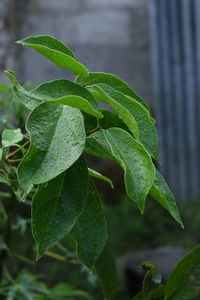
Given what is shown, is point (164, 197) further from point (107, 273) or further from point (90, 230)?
point (107, 273)

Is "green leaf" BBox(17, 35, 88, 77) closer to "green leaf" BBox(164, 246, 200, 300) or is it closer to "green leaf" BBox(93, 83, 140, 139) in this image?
"green leaf" BBox(93, 83, 140, 139)

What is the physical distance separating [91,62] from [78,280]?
6.66 ft

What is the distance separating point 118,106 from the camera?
57cm

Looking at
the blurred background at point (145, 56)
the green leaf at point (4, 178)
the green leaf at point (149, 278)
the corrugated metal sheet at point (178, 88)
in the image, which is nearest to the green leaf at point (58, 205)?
the green leaf at point (4, 178)

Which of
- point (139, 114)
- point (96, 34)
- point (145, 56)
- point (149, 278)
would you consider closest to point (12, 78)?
point (139, 114)

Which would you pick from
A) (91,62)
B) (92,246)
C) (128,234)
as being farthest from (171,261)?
(91,62)

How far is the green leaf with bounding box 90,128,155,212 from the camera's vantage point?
21.4 inches

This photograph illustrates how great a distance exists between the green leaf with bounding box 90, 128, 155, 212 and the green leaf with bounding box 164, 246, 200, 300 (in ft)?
0.72

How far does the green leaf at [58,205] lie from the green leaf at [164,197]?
7cm

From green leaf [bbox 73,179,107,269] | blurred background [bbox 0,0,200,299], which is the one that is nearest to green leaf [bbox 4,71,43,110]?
green leaf [bbox 73,179,107,269]

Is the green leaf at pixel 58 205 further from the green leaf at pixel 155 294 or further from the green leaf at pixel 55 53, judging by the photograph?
the green leaf at pixel 155 294

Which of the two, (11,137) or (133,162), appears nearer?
(133,162)

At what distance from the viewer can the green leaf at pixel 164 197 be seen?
61 centimetres

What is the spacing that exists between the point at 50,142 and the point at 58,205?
0.07m
